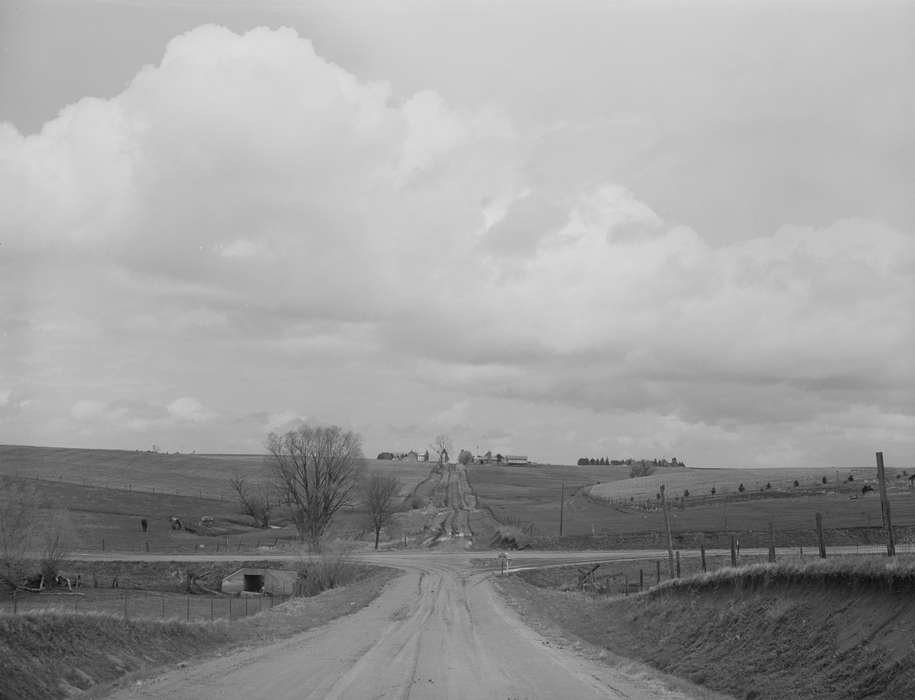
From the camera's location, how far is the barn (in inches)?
2864

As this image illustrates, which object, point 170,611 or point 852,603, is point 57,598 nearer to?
point 170,611

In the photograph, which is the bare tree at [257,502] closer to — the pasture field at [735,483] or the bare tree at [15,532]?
the pasture field at [735,483]

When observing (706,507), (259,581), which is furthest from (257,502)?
(706,507)

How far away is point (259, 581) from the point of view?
74.6 m

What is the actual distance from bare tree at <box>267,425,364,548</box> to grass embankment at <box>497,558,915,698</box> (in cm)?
7836

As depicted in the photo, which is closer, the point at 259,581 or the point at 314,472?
the point at 259,581

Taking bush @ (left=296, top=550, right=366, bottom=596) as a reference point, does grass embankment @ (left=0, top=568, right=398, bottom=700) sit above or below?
above

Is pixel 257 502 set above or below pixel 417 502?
above

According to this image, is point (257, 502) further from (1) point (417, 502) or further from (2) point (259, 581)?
(2) point (259, 581)

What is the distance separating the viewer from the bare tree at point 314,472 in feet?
341

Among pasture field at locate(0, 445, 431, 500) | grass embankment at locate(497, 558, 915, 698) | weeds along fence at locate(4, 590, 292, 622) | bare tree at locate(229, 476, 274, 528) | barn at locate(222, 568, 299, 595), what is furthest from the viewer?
pasture field at locate(0, 445, 431, 500)

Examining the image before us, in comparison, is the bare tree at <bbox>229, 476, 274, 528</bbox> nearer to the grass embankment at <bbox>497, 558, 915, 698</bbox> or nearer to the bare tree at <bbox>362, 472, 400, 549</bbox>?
the bare tree at <bbox>362, 472, 400, 549</bbox>

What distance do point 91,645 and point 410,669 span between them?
10215 millimetres

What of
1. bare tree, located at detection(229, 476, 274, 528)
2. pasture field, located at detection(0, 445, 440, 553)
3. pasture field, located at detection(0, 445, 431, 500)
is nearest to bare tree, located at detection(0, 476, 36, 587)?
pasture field, located at detection(0, 445, 440, 553)
